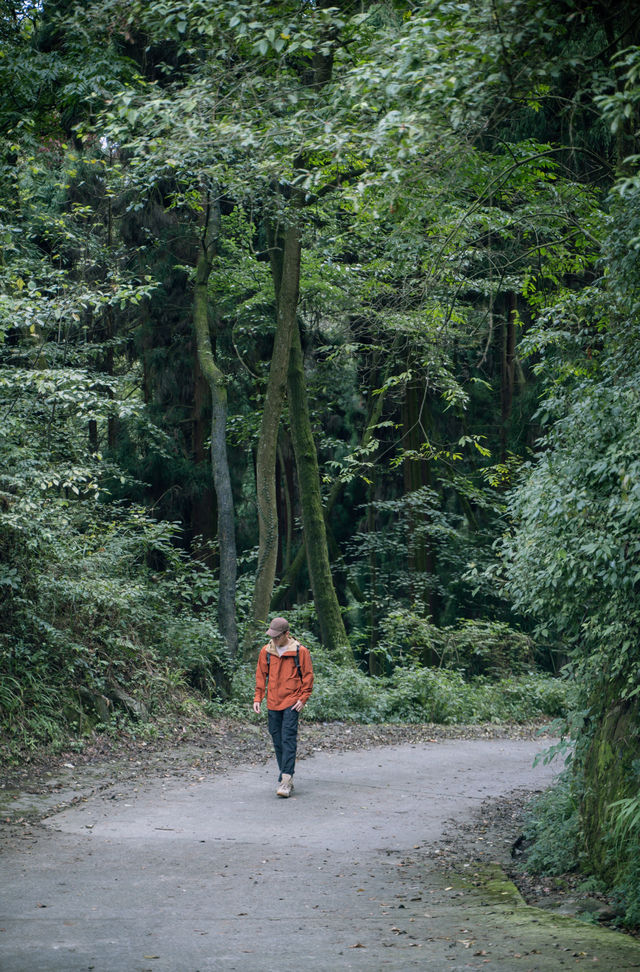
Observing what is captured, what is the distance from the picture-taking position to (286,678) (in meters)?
10.4

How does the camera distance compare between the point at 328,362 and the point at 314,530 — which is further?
the point at 328,362

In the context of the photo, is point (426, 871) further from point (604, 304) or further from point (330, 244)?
point (330, 244)

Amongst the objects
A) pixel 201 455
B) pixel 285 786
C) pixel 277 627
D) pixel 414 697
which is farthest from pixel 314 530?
pixel 285 786

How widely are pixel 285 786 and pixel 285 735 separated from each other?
55cm

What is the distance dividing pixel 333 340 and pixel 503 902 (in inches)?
735

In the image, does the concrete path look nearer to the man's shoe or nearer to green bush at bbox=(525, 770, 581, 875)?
the man's shoe

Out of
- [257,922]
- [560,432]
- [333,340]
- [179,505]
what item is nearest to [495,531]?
[333,340]

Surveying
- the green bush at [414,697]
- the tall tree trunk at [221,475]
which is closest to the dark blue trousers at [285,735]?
the green bush at [414,697]

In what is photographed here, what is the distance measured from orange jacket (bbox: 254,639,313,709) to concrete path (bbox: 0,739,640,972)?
1062 millimetres

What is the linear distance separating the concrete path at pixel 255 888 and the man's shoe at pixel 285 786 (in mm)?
121

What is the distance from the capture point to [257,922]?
5.88m

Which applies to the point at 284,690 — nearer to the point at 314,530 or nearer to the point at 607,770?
the point at 607,770

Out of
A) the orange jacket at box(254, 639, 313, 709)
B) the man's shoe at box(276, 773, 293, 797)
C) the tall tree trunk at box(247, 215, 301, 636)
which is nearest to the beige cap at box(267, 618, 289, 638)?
the orange jacket at box(254, 639, 313, 709)

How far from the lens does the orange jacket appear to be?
10.4m
